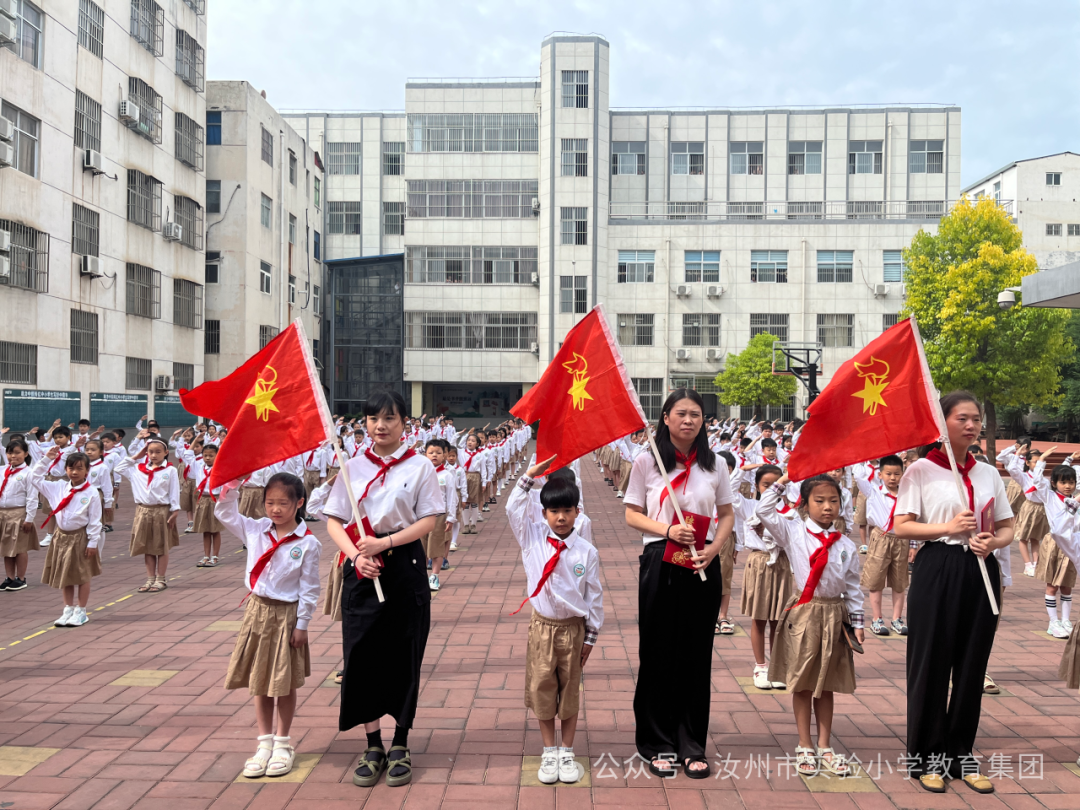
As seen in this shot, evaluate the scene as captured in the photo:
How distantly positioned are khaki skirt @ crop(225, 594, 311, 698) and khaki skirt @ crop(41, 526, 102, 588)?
3512 millimetres

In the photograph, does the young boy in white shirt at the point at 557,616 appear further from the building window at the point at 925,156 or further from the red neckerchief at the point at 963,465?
the building window at the point at 925,156

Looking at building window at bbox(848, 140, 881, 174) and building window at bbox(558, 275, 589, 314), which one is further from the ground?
building window at bbox(848, 140, 881, 174)

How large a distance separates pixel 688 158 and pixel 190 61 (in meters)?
23.7

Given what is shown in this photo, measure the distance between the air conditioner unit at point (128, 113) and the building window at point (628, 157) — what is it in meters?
23.9

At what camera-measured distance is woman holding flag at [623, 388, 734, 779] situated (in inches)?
149

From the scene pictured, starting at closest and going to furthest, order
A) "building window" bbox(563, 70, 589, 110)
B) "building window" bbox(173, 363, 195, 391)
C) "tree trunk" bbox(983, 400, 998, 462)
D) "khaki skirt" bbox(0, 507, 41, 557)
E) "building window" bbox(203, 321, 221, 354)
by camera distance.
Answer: "khaki skirt" bbox(0, 507, 41, 557) → "tree trunk" bbox(983, 400, 998, 462) → "building window" bbox(173, 363, 195, 391) → "building window" bbox(203, 321, 221, 354) → "building window" bbox(563, 70, 589, 110)

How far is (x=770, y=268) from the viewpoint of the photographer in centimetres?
3831

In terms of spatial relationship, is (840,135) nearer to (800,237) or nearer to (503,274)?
(800,237)

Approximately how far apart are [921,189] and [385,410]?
141ft

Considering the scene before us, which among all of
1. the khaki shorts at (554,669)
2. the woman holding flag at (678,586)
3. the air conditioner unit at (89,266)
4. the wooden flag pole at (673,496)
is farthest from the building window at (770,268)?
the khaki shorts at (554,669)

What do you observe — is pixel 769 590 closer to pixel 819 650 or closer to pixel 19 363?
pixel 819 650

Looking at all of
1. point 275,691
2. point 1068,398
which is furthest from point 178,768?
point 1068,398

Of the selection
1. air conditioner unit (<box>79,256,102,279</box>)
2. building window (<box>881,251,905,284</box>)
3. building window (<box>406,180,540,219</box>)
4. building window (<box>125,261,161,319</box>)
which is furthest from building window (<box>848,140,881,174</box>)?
air conditioner unit (<box>79,256,102,279</box>)

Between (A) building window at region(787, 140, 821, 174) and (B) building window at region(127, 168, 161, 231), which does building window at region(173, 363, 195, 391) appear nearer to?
(B) building window at region(127, 168, 161, 231)
